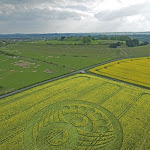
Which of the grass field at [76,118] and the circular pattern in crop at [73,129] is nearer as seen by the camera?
the circular pattern in crop at [73,129]

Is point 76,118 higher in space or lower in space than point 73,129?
higher

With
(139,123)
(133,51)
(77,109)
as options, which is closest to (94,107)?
(77,109)

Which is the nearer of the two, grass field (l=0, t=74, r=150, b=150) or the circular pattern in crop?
the circular pattern in crop

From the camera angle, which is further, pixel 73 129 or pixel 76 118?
pixel 76 118

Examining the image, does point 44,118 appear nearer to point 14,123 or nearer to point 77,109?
point 14,123
